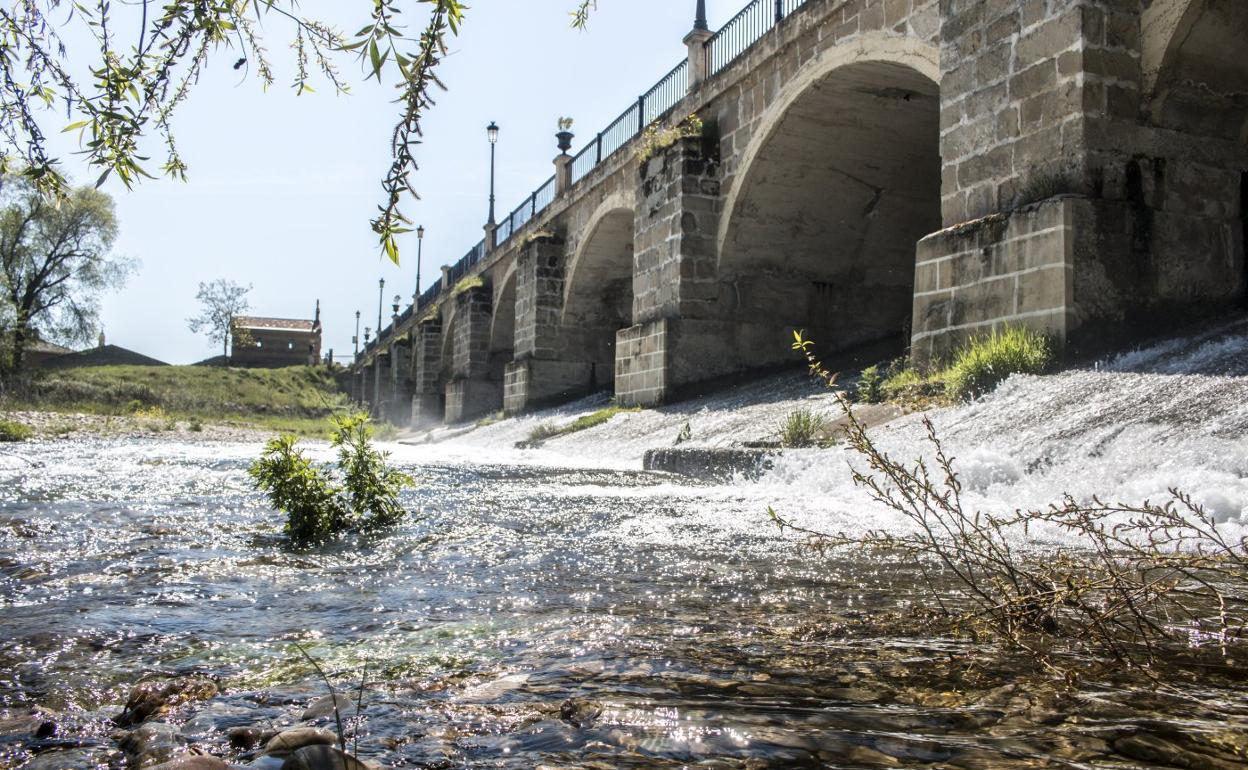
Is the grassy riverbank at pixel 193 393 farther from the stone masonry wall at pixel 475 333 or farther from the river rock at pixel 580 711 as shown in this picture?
the river rock at pixel 580 711

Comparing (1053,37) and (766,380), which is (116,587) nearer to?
(1053,37)

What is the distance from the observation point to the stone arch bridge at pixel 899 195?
273 inches

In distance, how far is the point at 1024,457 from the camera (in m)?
4.92

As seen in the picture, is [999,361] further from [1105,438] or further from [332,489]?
[332,489]

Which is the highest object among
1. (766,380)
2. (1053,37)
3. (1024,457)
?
(1053,37)

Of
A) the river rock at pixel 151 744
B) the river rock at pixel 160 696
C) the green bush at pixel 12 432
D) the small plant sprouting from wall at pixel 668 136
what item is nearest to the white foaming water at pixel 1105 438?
the river rock at pixel 160 696

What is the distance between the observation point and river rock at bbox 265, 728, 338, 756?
1397mm

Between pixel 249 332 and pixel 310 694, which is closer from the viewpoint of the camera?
pixel 310 694

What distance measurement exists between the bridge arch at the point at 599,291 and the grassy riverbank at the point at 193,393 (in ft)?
32.8

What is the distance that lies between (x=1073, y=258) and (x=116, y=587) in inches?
251

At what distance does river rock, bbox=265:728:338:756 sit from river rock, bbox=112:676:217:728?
35cm

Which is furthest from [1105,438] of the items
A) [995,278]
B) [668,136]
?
[668,136]

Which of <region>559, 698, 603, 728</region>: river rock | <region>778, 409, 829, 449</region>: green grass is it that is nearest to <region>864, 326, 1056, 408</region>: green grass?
<region>778, 409, 829, 449</region>: green grass

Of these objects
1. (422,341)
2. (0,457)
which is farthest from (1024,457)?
(422,341)
